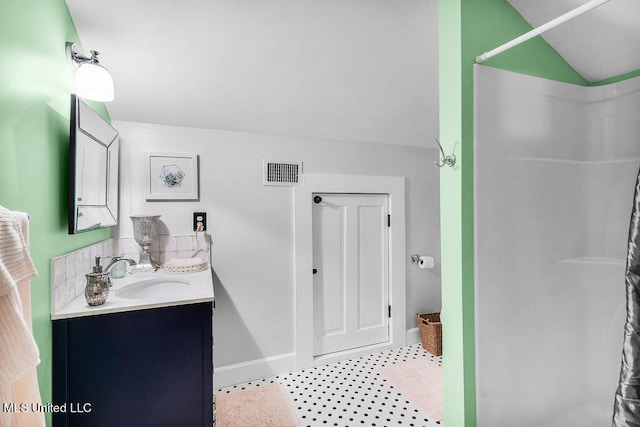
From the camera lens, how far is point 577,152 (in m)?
1.57

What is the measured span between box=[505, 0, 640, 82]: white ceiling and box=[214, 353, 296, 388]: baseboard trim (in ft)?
8.78

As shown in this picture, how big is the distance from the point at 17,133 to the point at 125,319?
0.79 m

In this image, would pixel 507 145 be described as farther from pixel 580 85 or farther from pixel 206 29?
pixel 206 29

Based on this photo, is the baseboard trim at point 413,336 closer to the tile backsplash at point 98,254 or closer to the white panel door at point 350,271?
the white panel door at point 350,271

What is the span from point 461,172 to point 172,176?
189cm

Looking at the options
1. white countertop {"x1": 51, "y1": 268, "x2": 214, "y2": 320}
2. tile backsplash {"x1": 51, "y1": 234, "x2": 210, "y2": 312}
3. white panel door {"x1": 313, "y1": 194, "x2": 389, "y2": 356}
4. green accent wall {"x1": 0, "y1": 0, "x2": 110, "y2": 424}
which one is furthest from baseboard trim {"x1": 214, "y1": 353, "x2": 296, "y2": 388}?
green accent wall {"x1": 0, "y1": 0, "x2": 110, "y2": 424}

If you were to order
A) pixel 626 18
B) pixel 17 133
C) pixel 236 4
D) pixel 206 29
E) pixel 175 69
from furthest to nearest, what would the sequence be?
pixel 175 69 < pixel 206 29 < pixel 236 4 < pixel 626 18 < pixel 17 133

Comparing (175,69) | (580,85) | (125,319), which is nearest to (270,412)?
(125,319)

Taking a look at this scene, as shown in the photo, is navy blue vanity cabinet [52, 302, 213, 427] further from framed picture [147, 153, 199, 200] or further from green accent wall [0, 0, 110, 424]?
framed picture [147, 153, 199, 200]

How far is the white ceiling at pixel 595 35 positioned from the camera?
1.30 metres

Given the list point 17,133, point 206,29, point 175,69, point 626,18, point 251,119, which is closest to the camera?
point 17,133

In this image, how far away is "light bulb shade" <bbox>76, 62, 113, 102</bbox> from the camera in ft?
4.19

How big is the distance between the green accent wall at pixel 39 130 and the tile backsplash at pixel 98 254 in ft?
0.14

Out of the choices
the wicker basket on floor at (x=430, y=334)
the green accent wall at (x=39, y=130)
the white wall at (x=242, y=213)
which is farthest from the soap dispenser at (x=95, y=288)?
the wicker basket on floor at (x=430, y=334)
